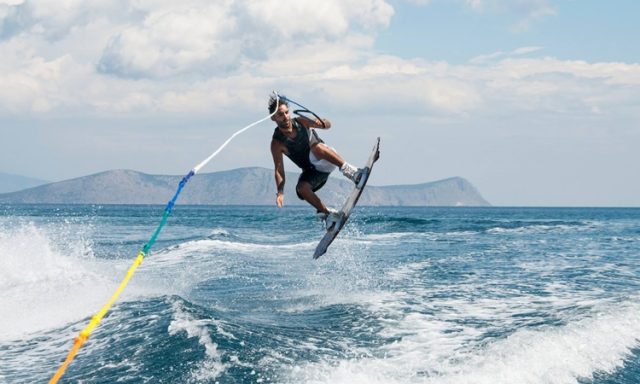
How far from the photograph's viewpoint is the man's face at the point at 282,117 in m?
11.4

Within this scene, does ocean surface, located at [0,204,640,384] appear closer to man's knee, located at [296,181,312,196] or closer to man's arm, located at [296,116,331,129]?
man's knee, located at [296,181,312,196]

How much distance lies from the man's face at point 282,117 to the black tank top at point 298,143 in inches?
7.9

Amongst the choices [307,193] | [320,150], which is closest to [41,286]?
[307,193]

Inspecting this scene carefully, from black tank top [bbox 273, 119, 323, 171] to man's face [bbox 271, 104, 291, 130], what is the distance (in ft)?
0.66

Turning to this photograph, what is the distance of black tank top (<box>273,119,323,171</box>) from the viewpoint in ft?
39.3

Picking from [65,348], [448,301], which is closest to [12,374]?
[65,348]

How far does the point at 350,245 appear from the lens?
109 ft

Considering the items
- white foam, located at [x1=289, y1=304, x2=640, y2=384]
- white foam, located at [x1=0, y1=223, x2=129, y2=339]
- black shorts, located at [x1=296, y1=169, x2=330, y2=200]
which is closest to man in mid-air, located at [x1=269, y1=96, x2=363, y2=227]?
black shorts, located at [x1=296, y1=169, x2=330, y2=200]

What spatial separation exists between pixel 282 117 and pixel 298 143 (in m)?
0.74

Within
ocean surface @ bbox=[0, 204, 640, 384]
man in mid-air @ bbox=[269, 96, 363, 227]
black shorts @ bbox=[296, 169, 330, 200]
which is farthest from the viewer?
black shorts @ bbox=[296, 169, 330, 200]

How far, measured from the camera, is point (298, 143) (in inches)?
477

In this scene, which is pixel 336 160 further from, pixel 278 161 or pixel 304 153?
pixel 278 161

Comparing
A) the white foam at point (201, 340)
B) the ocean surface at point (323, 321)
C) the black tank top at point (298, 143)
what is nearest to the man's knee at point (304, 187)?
the black tank top at point (298, 143)

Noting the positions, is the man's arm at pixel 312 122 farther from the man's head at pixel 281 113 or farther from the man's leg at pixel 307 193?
the man's leg at pixel 307 193
